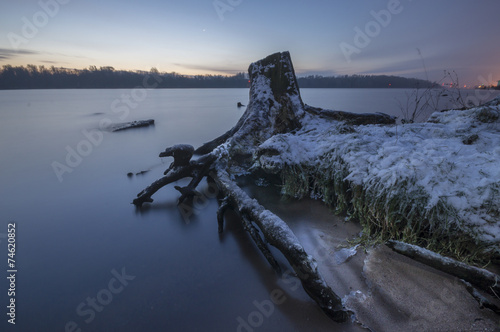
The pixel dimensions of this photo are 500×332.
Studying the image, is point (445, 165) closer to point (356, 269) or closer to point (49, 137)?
point (356, 269)

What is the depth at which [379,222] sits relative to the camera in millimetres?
3037

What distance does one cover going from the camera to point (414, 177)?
110 inches

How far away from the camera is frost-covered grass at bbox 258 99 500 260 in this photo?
242 cm

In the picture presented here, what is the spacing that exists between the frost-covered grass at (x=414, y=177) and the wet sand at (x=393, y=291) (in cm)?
35

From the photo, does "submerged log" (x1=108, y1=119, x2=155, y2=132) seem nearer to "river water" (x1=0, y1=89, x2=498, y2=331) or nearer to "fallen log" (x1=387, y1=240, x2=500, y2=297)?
"river water" (x1=0, y1=89, x2=498, y2=331)

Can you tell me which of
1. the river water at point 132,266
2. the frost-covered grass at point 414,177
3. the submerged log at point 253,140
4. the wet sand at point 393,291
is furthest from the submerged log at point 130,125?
the wet sand at point 393,291

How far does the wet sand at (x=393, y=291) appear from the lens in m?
1.97

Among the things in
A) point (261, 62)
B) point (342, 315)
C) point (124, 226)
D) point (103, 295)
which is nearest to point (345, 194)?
point (342, 315)

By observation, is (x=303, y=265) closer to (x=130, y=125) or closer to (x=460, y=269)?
(x=460, y=269)
